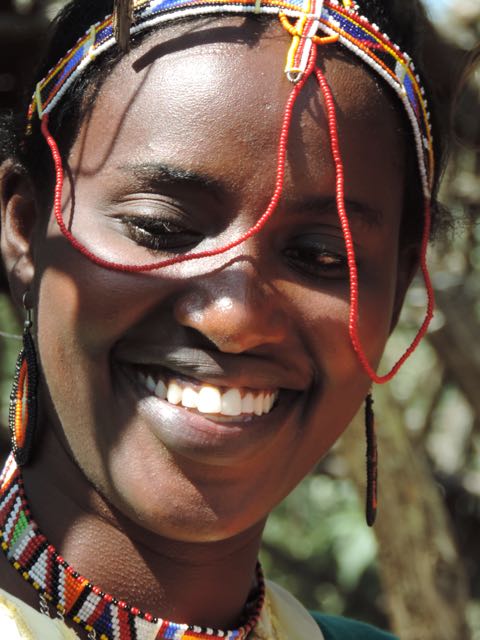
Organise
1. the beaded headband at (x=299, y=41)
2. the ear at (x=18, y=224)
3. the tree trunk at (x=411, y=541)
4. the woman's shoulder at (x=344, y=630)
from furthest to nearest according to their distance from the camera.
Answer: the tree trunk at (x=411, y=541), the woman's shoulder at (x=344, y=630), the ear at (x=18, y=224), the beaded headband at (x=299, y=41)

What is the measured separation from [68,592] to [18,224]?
730 millimetres

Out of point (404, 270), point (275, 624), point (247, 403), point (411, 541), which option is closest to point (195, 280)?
point (247, 403)

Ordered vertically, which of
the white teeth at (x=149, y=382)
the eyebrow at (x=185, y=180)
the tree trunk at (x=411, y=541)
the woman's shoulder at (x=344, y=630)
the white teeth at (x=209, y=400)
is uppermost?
the eyebrow at (x=185, y=180)

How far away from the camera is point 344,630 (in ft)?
8.87

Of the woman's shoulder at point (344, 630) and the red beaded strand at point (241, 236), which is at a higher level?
the red beaded strand at point (241, 236)

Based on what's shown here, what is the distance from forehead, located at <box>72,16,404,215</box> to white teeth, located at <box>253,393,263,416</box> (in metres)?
0.39

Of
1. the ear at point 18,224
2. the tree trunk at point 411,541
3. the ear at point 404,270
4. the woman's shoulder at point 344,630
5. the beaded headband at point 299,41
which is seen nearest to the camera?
the beaded headband at point 299,41

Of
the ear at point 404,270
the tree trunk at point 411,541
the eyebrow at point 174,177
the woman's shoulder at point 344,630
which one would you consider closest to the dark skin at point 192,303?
the eyebrow at point 174,177

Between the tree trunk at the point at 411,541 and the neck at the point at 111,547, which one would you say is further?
the tree trunk at the point at 411,541

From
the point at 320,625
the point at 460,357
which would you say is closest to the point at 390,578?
the point at 460,357

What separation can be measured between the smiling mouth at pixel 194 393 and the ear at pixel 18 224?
35 centimetres

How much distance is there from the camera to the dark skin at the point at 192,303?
74.4 inches

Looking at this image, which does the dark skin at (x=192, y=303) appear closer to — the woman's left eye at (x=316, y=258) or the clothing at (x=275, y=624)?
the woman's left eye at (x=316, y=258)

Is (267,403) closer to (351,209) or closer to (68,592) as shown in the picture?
(351,209)
